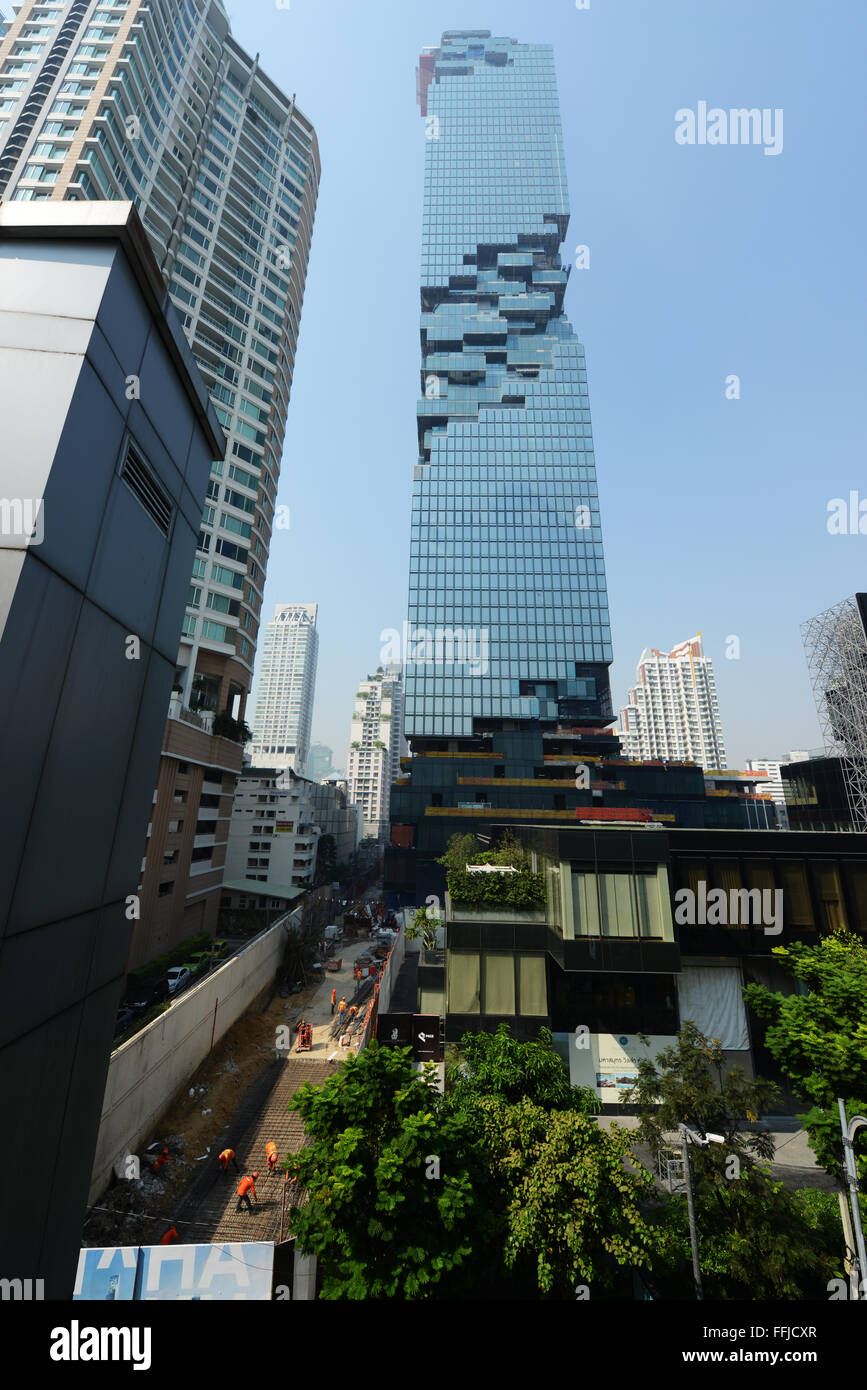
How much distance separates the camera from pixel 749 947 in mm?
23562

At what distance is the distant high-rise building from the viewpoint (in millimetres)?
Answer: 42312

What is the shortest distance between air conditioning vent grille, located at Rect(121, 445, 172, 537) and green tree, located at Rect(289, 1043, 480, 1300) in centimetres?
1203

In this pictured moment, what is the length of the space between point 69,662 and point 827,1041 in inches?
700

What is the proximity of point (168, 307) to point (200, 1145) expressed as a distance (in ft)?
93.1

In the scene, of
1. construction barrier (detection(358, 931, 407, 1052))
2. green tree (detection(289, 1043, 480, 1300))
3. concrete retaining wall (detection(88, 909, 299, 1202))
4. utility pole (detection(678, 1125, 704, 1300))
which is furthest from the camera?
construction barrier (detection(358, 931, 407, 1052))

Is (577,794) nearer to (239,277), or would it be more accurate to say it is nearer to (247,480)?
(247,480)

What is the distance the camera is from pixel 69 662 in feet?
20.0

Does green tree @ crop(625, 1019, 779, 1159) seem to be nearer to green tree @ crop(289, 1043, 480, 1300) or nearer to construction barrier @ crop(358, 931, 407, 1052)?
green tree @ crop(289, 1043, 480, 1300)

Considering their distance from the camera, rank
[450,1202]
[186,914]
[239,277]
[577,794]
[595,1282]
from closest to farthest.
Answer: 1. [450,1202]
2. [595,1282]
3. [186,914]
4. [239,277]
5. [577,794]

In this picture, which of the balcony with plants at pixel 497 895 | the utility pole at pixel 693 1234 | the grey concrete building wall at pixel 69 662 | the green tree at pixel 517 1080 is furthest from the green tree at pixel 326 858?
the grey concrete building wall at pixel 69 662

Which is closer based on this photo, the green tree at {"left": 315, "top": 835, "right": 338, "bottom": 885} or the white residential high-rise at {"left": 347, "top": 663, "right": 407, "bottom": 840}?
the green tree at {"left": 315, "top": 835, "right": 338, "bottom": 885}

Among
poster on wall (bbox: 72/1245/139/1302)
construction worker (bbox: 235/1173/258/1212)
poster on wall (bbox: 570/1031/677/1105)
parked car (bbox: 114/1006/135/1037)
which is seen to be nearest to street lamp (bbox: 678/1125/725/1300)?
poster on wall (bbox: 570/1031/677/1105)

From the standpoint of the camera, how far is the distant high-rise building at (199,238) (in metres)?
42.3
